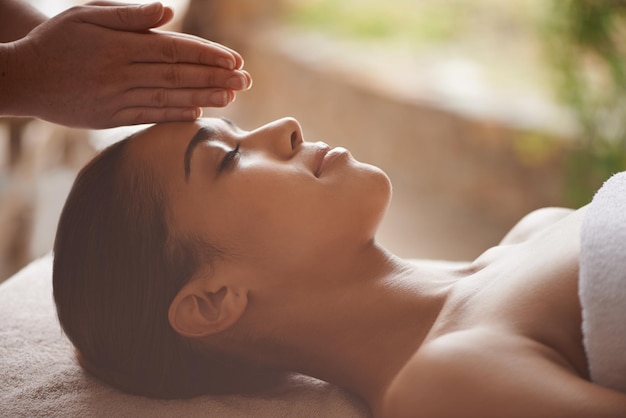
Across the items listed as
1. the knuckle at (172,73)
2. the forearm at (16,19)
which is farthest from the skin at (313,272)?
the forearm at (16,19)

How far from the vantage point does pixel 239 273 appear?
4.60 feet

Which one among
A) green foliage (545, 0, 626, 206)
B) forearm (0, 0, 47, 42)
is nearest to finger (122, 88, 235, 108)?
forearm (0, 0, 47, 42)

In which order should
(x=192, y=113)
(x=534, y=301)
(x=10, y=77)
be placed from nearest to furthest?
(x=534, y=301), (x=10, y=77), (x=192, y=113)

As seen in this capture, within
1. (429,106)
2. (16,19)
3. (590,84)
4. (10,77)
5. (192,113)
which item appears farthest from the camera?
(429,106)

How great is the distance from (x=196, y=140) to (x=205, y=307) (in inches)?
13.3

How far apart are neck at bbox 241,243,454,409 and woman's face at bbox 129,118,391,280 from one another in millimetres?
70

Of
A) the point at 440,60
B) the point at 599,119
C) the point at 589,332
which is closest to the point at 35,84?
the point at 589,332

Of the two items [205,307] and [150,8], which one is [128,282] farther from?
[150,8]

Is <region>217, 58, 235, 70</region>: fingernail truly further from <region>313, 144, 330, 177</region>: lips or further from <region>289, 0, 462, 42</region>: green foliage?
<region>289, 0, 462, 42</region>: green foliage

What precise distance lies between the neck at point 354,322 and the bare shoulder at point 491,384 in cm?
12

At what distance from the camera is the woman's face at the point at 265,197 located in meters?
1.39

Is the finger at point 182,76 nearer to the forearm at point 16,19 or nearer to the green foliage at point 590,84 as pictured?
the forearm at point 16,19

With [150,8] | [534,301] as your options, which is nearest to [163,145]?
[150,8]

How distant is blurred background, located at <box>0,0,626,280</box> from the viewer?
317cm
